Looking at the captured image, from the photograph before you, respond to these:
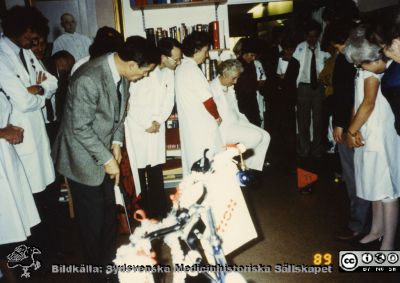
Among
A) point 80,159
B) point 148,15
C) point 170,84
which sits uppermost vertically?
point 148,15

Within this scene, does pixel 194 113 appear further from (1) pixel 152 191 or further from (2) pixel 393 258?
(2) pixel 393 258

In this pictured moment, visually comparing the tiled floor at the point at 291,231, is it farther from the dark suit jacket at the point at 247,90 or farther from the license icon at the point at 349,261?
the dark suit jacket at the point at 247,90

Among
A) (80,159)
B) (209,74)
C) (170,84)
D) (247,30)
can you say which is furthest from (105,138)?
(247,30)

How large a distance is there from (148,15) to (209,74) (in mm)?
1087

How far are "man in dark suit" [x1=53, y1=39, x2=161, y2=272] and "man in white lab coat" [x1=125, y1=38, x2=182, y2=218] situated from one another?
1.02 metres

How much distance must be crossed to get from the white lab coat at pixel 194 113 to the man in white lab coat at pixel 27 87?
115 cm

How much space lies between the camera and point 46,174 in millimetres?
2592

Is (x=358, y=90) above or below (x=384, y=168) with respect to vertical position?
above

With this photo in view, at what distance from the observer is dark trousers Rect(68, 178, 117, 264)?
1.91 m

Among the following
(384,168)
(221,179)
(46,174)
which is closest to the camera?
(221,179)

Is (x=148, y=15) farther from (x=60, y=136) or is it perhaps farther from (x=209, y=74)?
(x=60, y=136)

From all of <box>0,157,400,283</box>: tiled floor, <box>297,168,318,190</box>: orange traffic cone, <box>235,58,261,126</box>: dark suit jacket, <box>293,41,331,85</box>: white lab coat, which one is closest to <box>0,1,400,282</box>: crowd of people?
<box>0,157,400,283</box>: tiled floor

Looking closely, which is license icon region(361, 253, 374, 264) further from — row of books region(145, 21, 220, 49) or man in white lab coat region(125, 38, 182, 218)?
row of books region(145, 21, 220, 49)

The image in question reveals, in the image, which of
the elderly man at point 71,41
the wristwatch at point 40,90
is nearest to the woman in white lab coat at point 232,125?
the wristwatch at point 40,90
